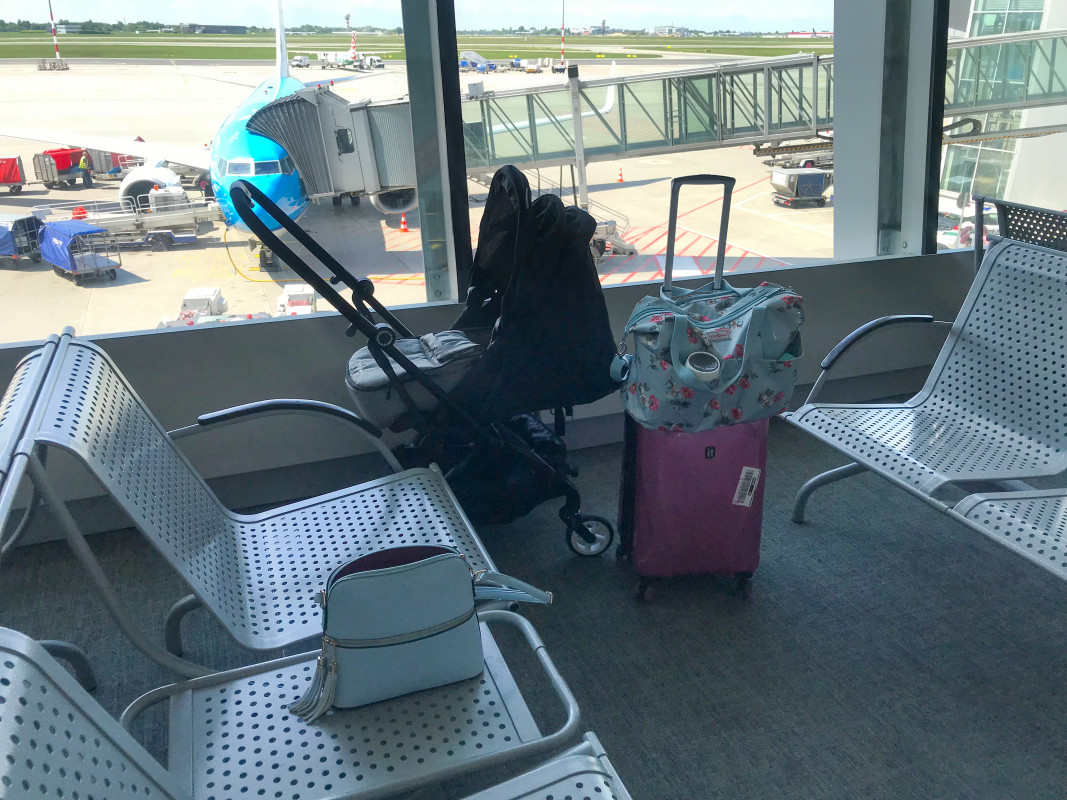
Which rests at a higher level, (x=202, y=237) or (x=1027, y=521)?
(x=202, y=237)

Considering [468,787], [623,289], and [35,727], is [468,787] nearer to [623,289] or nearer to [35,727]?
[35,727]

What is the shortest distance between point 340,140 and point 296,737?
2.53 meters

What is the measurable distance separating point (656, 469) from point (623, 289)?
1.26 metres

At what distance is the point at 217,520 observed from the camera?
1.95 metres

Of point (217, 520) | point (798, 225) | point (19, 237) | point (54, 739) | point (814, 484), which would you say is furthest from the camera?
point (798, 225)

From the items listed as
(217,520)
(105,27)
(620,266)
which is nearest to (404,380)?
(217,520)

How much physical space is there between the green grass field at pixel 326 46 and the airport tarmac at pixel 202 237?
47 millimetres

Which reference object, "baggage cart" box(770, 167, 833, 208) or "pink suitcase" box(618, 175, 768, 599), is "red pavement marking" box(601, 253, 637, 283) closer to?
"baggage cart" box(770, 167, 833, 208)

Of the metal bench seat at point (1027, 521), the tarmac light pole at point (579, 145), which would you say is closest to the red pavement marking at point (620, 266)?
the tarmac light pole at point (579, 145)

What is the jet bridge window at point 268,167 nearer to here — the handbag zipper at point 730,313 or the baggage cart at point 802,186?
the handbag zipper at point 730,313

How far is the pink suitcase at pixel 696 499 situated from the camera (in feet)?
7.66

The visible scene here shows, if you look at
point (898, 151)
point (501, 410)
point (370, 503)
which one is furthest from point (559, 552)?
point (898, 151)

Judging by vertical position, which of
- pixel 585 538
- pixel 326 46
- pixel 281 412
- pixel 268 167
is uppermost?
pixel 326 46

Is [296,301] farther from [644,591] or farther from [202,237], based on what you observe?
[644,591]
